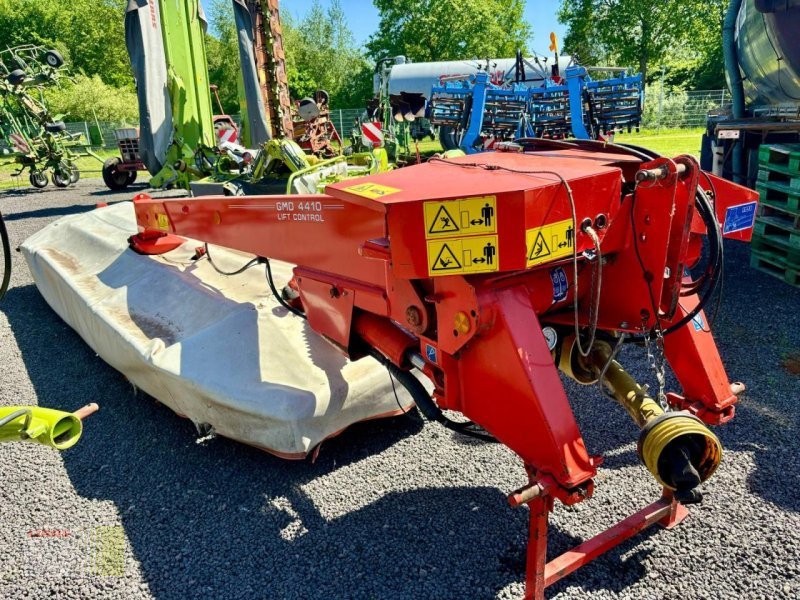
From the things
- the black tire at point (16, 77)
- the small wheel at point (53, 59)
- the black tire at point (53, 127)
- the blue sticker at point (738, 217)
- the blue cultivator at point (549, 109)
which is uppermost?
the small wheel at point (53, 59)

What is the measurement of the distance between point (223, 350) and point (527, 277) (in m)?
1.61

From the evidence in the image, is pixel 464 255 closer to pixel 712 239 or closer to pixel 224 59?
pixel 712 239

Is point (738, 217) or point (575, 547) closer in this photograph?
point (575, 547)

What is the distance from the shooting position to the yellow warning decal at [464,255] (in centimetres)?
176

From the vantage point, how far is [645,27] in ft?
101

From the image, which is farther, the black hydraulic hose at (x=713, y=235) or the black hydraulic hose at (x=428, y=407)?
the black hydraulic hose at (x=428, y=407)

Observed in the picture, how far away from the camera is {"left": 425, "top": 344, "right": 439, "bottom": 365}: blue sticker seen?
82.9 inches

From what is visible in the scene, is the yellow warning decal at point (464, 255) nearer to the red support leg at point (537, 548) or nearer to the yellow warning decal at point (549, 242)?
the yellow warning decal at point (549, 242)

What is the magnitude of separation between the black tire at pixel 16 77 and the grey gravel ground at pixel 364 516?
11219mm

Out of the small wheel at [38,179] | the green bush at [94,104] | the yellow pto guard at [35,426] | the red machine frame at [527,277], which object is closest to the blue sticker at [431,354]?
the red machine frame at [527,277]

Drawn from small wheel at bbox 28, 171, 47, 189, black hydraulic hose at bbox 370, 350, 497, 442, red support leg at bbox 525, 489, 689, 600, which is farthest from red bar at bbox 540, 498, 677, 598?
small wheel at bbox 28, 171, 47, 189

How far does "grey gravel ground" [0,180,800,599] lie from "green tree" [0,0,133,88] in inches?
1655

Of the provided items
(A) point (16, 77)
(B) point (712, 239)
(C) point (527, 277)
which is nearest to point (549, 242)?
(C) point (527, 277)

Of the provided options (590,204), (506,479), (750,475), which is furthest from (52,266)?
(750,475)
